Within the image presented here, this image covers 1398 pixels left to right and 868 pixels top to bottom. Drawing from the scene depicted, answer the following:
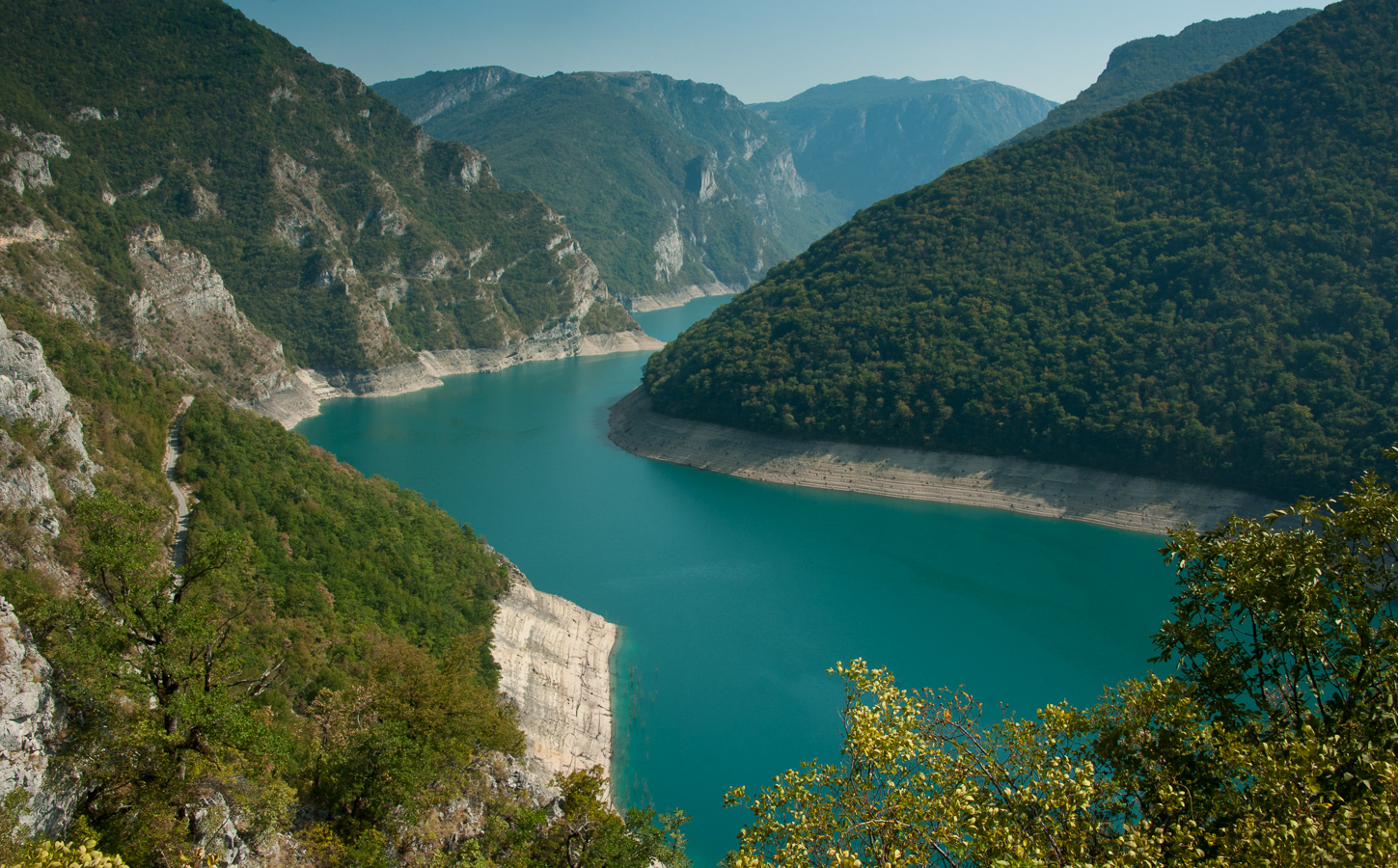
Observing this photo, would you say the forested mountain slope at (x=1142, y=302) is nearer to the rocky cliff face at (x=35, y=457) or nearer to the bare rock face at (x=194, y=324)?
the bare rock face at (x=194, y=324)

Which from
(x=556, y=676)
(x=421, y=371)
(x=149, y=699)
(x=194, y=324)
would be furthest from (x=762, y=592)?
(x=421, y=371)

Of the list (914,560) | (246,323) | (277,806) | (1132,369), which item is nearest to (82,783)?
(277,806)

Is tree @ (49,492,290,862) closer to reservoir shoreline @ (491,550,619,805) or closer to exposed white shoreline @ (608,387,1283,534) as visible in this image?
reservoir shoreline @ (491,550,619,805)

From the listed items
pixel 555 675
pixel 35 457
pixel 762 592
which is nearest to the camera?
pixel 35 457

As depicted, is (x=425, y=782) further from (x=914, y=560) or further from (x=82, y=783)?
(x=914, y=560)

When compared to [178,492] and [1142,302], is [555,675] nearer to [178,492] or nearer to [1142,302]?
[178,492]

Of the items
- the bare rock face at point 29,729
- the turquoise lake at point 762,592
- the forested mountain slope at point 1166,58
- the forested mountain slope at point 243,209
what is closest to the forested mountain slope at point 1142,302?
the turquoise lake at point 762,592
